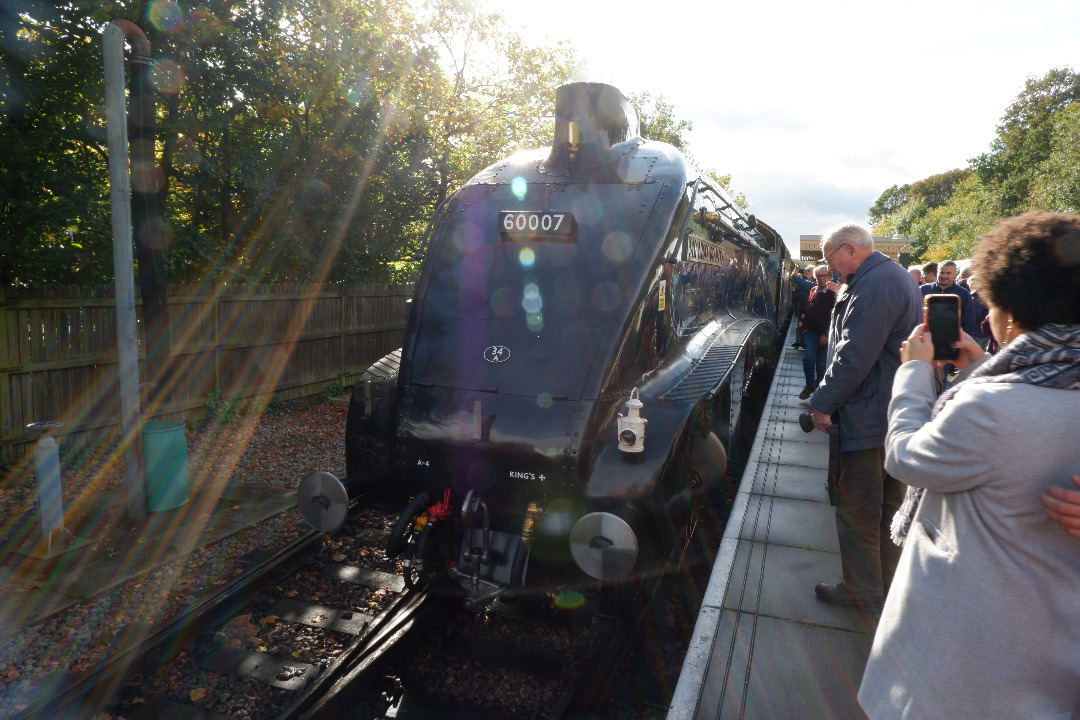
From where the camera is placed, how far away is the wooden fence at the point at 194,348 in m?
6.55

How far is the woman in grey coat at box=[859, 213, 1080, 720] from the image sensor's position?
154 centimetres

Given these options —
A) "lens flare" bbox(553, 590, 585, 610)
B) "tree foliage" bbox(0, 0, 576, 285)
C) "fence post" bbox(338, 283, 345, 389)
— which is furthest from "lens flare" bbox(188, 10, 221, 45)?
"lens flare" bbox(553, 590, 585, 610)

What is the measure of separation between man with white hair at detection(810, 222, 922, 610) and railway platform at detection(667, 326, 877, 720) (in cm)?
29

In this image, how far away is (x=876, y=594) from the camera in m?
3.91

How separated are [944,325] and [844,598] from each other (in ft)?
8.13

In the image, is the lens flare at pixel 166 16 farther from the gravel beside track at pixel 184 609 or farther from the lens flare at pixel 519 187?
the lens flare at pixel 519 187

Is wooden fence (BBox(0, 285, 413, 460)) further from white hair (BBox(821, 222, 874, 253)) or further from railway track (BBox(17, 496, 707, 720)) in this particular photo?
white hair (BBox(821, 222, 874, 253))

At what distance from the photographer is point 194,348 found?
8.58 m

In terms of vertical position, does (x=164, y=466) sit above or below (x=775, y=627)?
above

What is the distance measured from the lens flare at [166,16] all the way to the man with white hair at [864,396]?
742 centimetres

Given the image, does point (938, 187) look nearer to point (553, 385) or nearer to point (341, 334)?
point (341, 334)

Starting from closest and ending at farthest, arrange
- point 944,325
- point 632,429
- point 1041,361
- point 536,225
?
point 1041,361 < point 944,325 < point 632,429 < point 536,225

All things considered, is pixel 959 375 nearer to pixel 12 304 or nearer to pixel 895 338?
pixel 895 338

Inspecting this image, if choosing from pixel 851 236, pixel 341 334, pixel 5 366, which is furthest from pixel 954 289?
pixel 5 366
